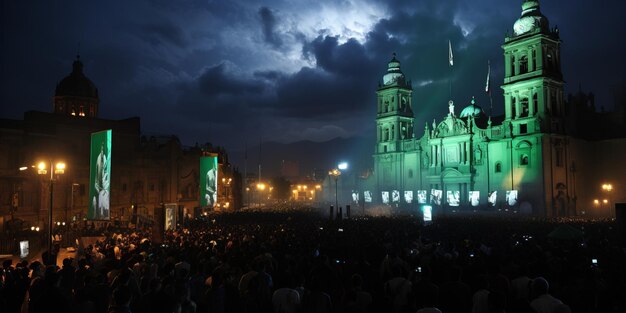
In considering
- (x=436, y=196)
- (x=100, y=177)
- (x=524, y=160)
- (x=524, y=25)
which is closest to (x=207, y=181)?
(x=100, y=177)

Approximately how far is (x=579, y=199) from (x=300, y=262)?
58070 mm

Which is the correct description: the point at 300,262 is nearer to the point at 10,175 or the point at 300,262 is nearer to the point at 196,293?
the point at 196,293

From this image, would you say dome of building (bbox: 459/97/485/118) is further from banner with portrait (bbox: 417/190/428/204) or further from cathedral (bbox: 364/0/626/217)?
banner with portrait (bbox: 417/190/428/204)

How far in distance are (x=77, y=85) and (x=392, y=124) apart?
4754 centimetres

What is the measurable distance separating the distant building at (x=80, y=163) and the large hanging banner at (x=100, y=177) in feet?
28.0

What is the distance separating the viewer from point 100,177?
25.6 m

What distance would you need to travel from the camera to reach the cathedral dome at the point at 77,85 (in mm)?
65250

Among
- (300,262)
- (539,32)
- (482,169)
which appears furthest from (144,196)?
(539,32)

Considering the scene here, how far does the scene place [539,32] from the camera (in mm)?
58500

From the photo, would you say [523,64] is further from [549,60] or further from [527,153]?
[527,153]

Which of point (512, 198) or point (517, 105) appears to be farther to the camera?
point (517, 105)

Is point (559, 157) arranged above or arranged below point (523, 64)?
below

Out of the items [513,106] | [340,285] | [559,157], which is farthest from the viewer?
[513,106]

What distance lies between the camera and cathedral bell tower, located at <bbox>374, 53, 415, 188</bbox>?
77.4 m
